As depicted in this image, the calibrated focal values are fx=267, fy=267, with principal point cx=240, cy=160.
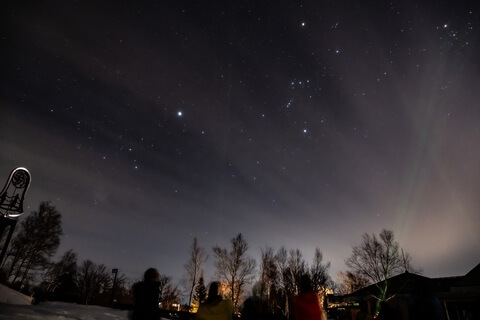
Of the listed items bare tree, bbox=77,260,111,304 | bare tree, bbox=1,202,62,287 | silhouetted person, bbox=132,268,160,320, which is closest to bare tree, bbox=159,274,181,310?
bare tree, bbox=77,260,111,304

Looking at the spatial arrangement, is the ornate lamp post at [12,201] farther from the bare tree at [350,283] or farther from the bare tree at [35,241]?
the bare tree at [350,283]

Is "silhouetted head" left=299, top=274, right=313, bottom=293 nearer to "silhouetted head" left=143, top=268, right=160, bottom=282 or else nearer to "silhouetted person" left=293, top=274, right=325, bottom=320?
"silhouetted person" left=293, top=274, right=325, bottom=320

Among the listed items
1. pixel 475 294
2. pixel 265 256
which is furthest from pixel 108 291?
pixel 475 294

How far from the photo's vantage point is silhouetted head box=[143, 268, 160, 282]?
4512mm

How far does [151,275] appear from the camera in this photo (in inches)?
178

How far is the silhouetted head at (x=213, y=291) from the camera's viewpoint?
4.48 metres

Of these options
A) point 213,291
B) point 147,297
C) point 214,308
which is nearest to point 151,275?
point 147,297

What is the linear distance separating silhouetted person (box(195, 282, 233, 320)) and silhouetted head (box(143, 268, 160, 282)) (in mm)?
903

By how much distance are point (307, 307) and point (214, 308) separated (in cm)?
153

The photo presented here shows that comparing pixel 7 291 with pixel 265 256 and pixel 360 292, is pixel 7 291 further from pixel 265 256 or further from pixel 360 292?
pixel 265 256

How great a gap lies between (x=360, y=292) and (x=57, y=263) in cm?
5091

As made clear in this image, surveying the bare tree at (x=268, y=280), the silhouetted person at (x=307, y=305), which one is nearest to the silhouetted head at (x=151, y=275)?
the silhouetted person at (x=307, y=305)

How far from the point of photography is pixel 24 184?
10250 millimetres

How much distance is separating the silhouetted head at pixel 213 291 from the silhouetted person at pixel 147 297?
33.6 inches
